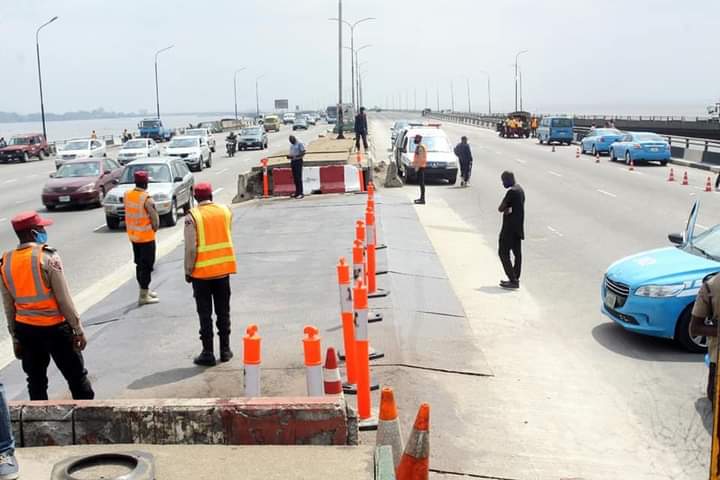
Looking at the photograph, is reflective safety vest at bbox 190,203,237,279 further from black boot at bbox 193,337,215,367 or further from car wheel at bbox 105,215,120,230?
car wheel at bbox 105,215,120,230

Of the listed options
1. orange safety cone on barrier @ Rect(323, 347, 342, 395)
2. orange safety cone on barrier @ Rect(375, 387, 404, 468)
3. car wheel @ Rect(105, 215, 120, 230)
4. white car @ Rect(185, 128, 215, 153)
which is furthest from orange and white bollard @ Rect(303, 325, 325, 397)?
white car @ Rect(185, 128, 215, 153)

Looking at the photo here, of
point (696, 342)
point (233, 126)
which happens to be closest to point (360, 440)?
point (696, 342)

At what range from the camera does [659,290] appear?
29.5 feet

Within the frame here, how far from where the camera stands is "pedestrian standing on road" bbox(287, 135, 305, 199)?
22688 millimetres

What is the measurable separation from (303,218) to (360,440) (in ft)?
44.1

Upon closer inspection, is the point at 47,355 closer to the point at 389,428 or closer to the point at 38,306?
the point at 38,306

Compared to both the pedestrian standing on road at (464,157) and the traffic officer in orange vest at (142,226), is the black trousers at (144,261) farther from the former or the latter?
the pedestrian standing on road at (464,157)

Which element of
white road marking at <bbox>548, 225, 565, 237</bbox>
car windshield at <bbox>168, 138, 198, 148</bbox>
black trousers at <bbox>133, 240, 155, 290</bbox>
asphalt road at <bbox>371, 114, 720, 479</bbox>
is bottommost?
asphalt road at <bbox>371, 114, 720, 479</bbox>

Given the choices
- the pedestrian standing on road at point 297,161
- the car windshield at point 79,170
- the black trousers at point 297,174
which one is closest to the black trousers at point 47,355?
the pedestrian standing on road at point 297,161

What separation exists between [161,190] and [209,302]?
12.6 metres

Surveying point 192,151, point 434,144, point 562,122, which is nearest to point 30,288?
point 434,144

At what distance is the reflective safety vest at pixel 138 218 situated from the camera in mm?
10852

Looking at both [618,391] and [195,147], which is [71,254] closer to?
[618,391]

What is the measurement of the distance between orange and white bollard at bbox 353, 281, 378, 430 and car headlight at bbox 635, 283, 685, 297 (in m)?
3.92
